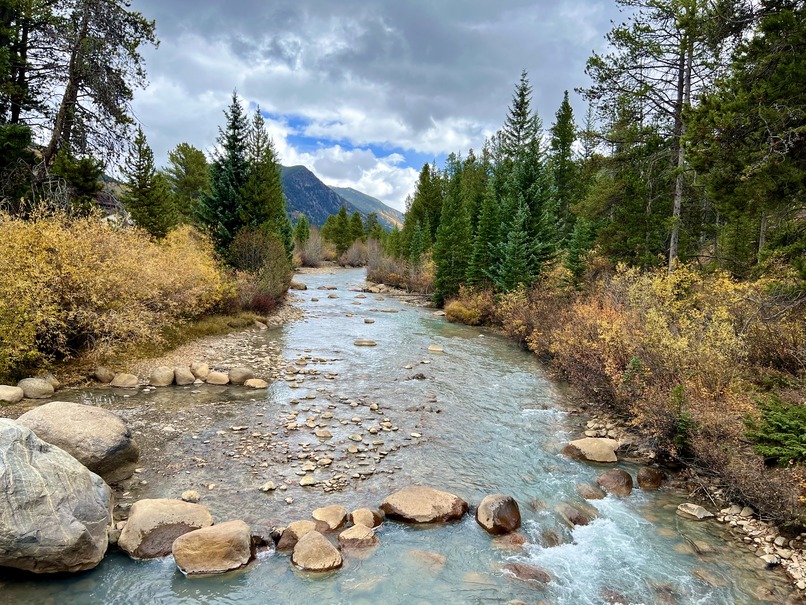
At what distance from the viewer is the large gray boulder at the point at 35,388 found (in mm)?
10656

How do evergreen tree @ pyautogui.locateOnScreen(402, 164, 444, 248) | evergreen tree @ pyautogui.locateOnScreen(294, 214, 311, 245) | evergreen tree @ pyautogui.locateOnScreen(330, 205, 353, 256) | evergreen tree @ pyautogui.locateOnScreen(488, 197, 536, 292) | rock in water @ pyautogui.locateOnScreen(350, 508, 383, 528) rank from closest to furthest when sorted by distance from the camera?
1. rock in water @ pyautogui.locateOnScreen(350, 508, 383, 528)
2. evergreen tree @ pyautogui.locateOnScreen(488, 197, 536, 292)
3. evergreen tree @ pyautogui.locateOnScreen(402, 164, 444, 248)
4. evergreen tree @ pyautogui.locateOnScreen(294, 214, 311, 245)
5. evergreen tree @ pyautogui.locateOnScreen(330, 205, 353, 256)

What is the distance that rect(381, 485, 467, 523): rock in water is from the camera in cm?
751

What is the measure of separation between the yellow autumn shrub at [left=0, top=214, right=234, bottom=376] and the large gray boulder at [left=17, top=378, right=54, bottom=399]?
58cm

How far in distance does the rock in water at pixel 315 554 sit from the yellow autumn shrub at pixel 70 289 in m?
9.02

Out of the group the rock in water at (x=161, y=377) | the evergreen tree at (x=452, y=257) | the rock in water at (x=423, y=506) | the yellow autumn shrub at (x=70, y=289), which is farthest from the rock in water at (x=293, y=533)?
the evergreen tree at (x=452, y=257)

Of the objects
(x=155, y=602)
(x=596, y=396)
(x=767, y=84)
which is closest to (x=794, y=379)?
(x=596, y=396)

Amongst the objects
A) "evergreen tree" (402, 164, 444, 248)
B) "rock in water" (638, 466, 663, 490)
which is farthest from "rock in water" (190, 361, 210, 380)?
"evergreen tree" (402, 164, 444, 248)

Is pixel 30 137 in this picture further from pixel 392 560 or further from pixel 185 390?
pixel 392 560

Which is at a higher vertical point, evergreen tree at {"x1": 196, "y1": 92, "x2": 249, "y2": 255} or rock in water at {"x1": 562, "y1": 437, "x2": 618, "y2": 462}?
evergreen tree at {"x1": 196, "y1": 92, "x2": 249, "y2": 255}

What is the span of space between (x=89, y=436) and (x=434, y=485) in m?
6.44

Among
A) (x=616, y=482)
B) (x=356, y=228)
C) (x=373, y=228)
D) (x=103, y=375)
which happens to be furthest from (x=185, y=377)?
(x=373, y=228)

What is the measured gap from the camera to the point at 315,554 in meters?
6.32

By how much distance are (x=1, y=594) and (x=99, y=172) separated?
19.6 m

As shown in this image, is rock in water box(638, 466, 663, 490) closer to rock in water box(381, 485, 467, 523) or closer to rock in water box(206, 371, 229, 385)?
rock in water box(381, 485, 467, 523)
